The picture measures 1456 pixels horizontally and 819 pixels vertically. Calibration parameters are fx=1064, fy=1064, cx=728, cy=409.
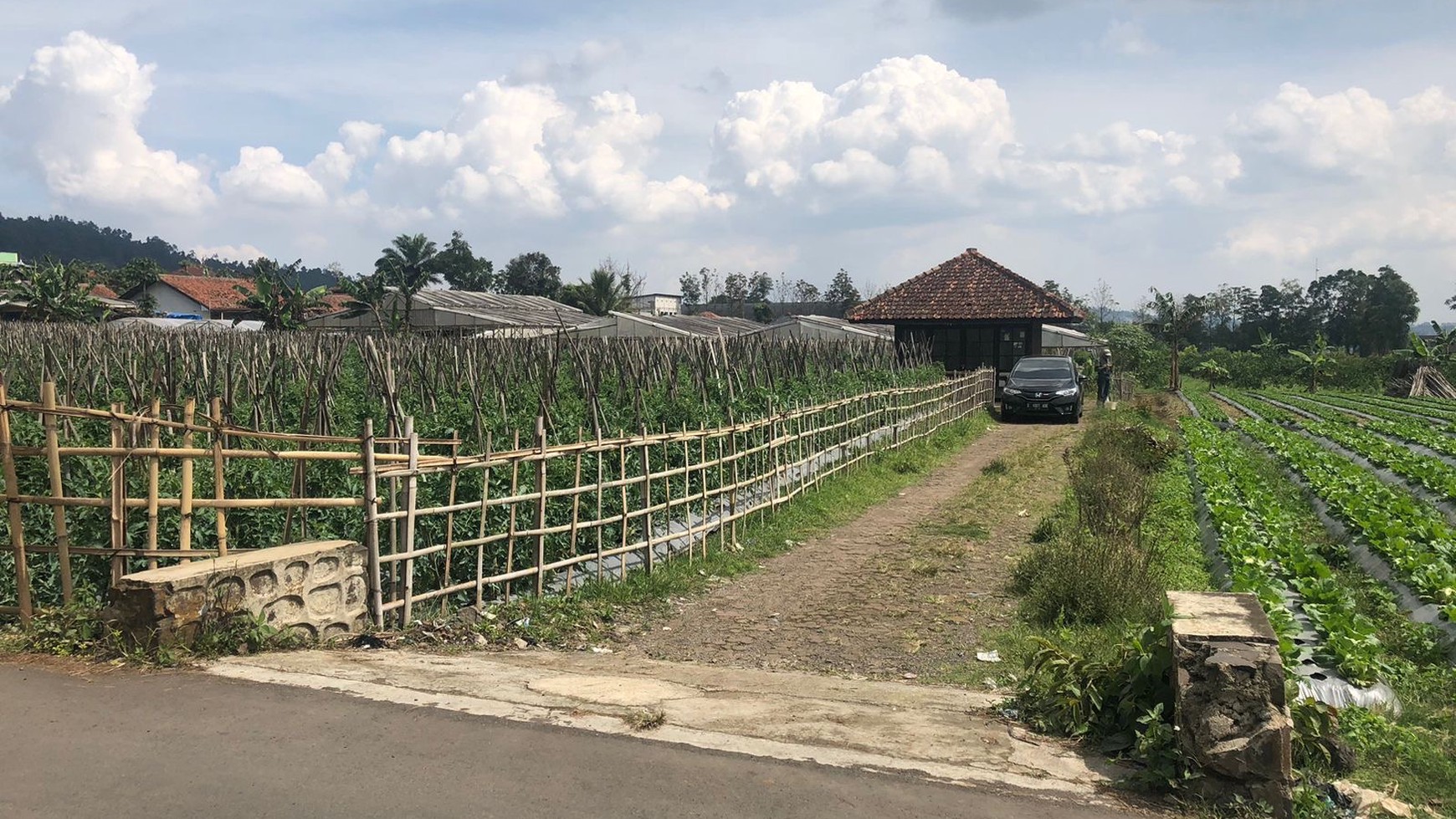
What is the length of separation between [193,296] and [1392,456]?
2167 inches

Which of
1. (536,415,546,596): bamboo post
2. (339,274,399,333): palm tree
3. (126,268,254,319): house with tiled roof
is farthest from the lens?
(126,268,254,319): house with tiled roof

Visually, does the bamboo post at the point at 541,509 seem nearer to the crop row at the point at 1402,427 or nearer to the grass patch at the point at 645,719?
the grass patch at the point at 645,719

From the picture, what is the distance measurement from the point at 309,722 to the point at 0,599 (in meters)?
3.61

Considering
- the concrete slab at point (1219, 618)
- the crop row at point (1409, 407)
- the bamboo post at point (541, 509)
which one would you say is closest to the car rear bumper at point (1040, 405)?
the crop row at point (1409, 407)

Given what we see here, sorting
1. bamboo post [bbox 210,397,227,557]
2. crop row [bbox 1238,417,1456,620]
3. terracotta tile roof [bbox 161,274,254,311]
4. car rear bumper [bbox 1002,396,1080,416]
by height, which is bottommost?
crop row [bbox 1238,417,1456,620]

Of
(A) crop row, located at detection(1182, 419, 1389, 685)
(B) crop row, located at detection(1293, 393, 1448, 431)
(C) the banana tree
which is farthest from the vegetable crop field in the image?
(C) the banana tree

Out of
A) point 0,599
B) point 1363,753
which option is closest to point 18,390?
point 0,599

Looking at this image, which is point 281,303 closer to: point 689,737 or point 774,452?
point 774,452

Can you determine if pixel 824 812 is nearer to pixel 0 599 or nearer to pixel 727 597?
pixel 727 597

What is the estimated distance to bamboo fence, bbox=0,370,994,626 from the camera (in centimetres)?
655

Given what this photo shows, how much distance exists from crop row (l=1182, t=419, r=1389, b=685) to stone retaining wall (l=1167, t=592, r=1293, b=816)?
1189 mm

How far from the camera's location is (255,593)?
241 inches

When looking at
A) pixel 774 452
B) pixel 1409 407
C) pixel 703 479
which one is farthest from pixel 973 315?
pixel 703 479

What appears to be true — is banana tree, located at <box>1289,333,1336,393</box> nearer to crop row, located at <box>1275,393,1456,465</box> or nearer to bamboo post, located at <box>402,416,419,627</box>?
crop row, located at <box>1275,393,1456,465</box>
